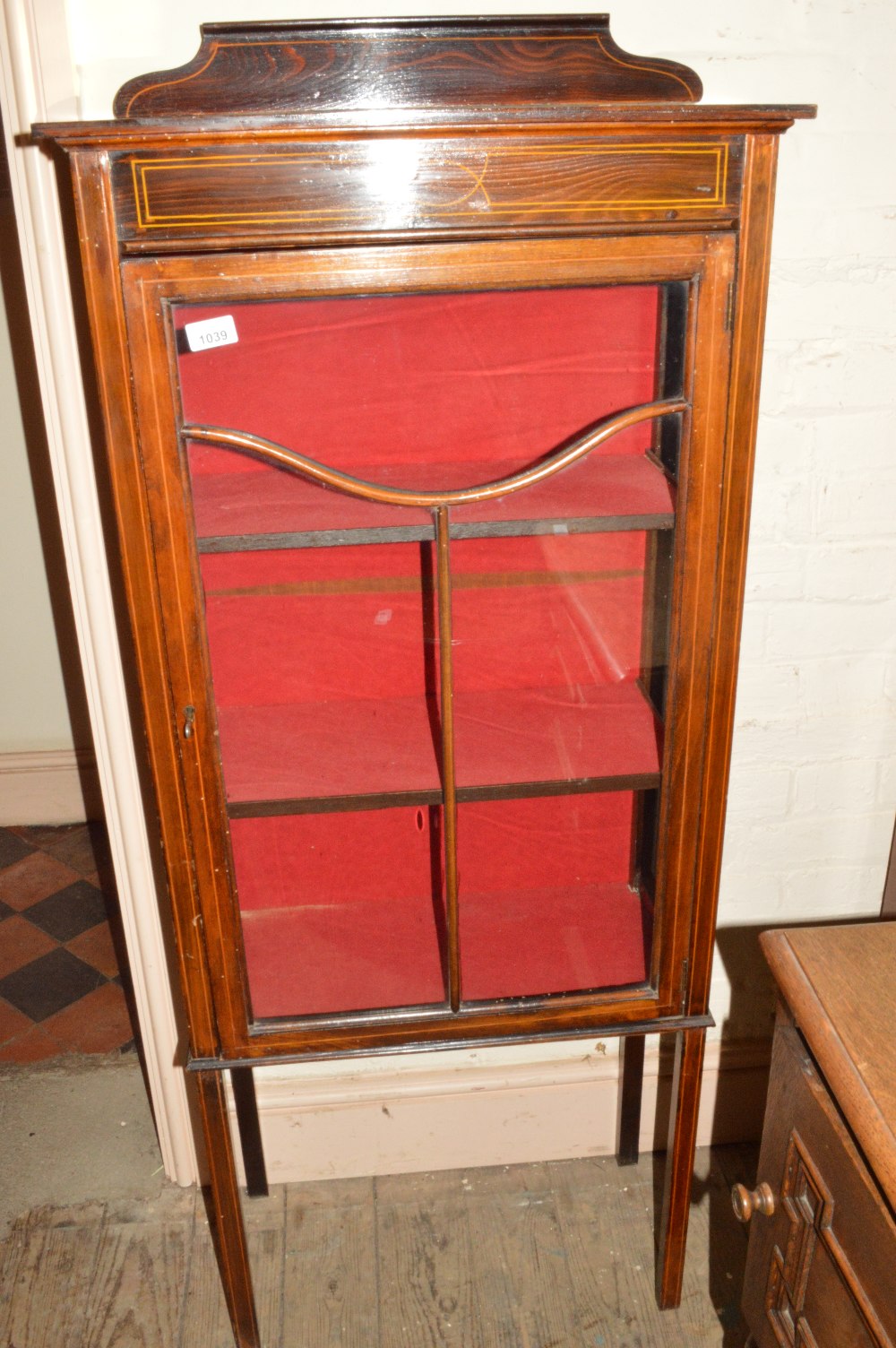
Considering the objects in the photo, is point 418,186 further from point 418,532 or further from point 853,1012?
point 853,1012

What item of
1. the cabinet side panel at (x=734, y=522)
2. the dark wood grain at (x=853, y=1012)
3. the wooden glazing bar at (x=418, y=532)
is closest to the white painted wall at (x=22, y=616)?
the wooden glazing bar at (x=418, y=532)

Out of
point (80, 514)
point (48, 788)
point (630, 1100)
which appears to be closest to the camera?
point (80, 514)

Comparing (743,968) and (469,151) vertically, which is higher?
(469,151)

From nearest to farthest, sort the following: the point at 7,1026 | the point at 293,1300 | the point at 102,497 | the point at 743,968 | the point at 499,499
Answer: the point at 499,499
the point at 102,497
the point at 293,1300
the point at 743,968
the point at 7,1026

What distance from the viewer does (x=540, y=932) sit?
57.4 inches

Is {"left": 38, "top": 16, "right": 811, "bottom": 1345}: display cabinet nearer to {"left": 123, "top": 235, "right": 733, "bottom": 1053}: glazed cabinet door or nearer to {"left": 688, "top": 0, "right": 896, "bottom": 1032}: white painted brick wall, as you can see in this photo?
{"left": 123, "top": 235, "right": 733, "bottom": 1053}: glazed cabinet door

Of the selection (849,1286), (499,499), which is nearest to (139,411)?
(499,499)

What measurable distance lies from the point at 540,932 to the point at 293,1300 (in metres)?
0.74

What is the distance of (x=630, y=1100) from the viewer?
1835 mm

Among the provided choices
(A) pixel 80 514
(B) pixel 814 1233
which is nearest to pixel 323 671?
(A) pixel 80 514

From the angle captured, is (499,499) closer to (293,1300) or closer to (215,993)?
(215,993)

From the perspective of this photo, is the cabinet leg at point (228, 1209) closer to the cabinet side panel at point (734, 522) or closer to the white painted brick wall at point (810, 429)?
the cabinet side panel at point (734, 522)

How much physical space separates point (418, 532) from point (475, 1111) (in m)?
1.11

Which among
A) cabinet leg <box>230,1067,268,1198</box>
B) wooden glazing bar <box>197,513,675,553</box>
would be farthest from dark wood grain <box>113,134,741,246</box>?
cabinet leg <box>230,1067,268,1198</box>
